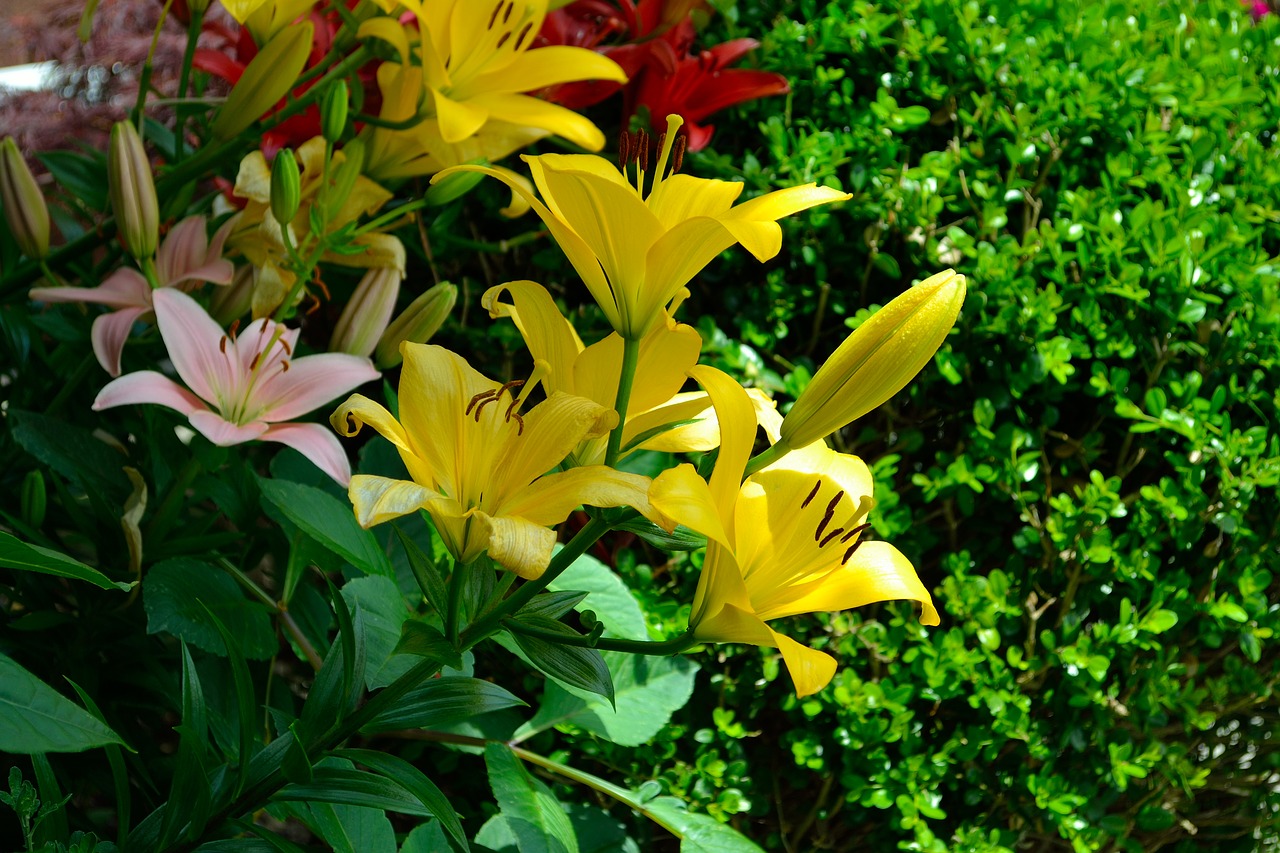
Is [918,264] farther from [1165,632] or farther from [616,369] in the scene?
[616,369]

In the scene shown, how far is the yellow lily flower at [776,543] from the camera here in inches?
19.7

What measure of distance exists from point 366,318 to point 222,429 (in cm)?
17

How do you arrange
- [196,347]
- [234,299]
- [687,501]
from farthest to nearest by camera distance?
[234,299], [196,347], [687,501]

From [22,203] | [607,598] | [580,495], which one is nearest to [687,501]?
[580,495]

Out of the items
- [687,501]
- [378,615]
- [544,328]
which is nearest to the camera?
[687,501]

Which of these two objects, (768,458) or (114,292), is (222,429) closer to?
(114,292)

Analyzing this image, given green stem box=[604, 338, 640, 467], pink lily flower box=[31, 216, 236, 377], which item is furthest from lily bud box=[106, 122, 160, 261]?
green stem box=[604, 338, 640, 467]

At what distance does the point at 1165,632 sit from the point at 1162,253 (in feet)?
1.20

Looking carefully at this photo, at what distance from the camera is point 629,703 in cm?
92

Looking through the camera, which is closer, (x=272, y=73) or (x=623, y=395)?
(x=623, y=395)

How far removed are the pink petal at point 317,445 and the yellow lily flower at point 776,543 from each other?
1.12 feet

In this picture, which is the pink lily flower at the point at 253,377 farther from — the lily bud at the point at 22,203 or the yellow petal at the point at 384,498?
the yellow petal at the point at 384,498

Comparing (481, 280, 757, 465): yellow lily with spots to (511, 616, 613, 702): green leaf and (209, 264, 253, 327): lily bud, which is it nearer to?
(511, 616, 613, 702): green leaf

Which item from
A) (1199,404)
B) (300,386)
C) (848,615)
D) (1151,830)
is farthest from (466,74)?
(1151,830)
